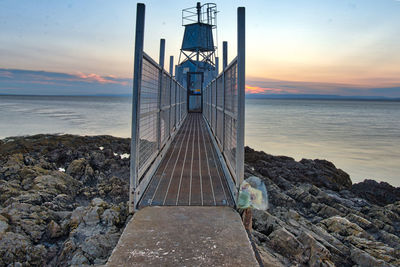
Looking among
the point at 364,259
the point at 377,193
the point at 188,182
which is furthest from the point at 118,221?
the point at 377,193

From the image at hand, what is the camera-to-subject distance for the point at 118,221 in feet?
15.4

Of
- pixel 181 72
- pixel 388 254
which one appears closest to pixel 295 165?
pixel 388 254

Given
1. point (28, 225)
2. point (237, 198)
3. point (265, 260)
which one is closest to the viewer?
point (265, 260)

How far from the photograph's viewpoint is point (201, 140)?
1052cm

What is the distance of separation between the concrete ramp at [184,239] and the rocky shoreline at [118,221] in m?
0.76

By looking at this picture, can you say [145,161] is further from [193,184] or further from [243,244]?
[243,244]

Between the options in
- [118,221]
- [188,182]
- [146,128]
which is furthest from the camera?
[188,182]

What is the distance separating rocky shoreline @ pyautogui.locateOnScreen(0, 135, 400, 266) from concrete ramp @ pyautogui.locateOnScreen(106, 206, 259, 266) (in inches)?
29.8

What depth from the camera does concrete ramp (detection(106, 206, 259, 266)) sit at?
9.17 feet

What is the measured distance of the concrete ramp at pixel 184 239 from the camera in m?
2.79

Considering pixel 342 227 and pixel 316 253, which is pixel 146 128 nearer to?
pixel 316 253

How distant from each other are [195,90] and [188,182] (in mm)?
24975

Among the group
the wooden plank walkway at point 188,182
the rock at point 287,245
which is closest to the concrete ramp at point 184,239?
the wooden plank walkway at point 188,182

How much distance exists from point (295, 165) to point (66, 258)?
10.5 metres
